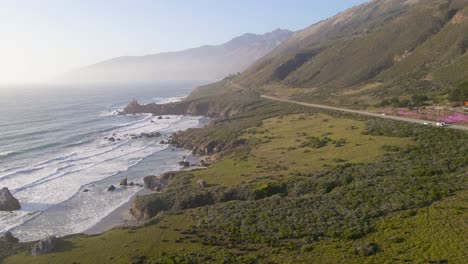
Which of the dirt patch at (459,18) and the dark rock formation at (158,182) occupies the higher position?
the dirt patch at (459,18)

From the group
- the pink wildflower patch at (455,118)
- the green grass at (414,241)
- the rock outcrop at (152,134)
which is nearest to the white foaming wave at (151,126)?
the rock outcrop at (152,134)

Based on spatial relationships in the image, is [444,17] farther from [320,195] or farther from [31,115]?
[31,115]

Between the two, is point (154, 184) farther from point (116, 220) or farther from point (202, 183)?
point (116, 220)

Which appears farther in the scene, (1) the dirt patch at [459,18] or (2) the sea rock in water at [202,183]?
(1) the dirt patch at [459,18]

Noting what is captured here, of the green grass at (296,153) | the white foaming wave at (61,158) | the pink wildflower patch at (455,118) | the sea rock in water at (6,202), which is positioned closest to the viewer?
the sea rock in water at (6,202)

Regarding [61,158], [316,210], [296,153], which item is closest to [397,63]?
[296,153]

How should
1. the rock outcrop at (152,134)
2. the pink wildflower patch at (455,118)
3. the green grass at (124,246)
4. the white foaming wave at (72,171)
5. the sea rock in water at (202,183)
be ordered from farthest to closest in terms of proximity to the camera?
the rock outcrop at (152,134), the pink wildflower patch at (455,118), the white foaming wave at (72,171), the sea rock in water at (202,183), the green grass at (124,246)

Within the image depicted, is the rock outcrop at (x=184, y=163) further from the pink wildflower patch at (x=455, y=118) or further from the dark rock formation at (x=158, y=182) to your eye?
the pink wildflower patch at (x=455, y=118)
